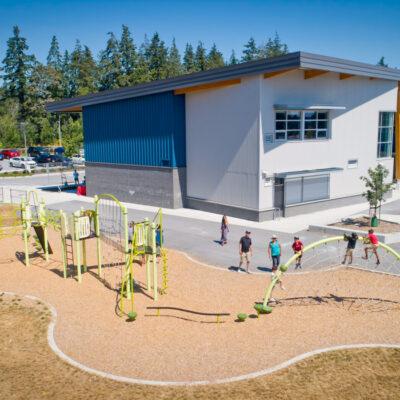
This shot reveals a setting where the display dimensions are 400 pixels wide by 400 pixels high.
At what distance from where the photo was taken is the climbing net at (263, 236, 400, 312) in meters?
13.2

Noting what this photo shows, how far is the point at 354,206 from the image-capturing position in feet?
96.7

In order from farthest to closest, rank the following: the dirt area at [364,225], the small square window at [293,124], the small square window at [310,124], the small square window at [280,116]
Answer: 1. the small square window at [310,124]
2. the small square window at [293,124]
3. the small square window at [280,116]
4. the dirt area at [364,225]

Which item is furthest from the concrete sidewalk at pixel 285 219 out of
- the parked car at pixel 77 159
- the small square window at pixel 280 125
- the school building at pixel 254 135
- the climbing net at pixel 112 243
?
the parked car at pixel 77 159

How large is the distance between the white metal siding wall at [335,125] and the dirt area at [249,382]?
1548cm

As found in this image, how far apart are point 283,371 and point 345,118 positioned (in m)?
22.5

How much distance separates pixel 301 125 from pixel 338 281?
515 inches

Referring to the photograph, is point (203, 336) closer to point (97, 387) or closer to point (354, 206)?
point (97, 387)

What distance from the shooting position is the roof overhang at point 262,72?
22312 millimetres

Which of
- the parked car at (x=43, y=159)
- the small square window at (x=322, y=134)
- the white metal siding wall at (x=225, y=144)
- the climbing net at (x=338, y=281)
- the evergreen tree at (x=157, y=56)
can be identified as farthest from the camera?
the evergreen tree at (x=157, y=56)

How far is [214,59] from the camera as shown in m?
119

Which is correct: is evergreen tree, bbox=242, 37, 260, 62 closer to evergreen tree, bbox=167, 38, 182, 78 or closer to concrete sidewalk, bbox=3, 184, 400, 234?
evergreen tree, bbox=167, 38, 182, 78

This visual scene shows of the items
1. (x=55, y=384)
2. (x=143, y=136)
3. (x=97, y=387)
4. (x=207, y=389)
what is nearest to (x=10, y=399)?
(x=55, y=384)

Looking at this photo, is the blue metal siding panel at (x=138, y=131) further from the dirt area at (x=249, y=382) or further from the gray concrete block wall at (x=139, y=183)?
the dirt area at (x=249, y=382)

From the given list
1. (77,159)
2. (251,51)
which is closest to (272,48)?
(251,51)
